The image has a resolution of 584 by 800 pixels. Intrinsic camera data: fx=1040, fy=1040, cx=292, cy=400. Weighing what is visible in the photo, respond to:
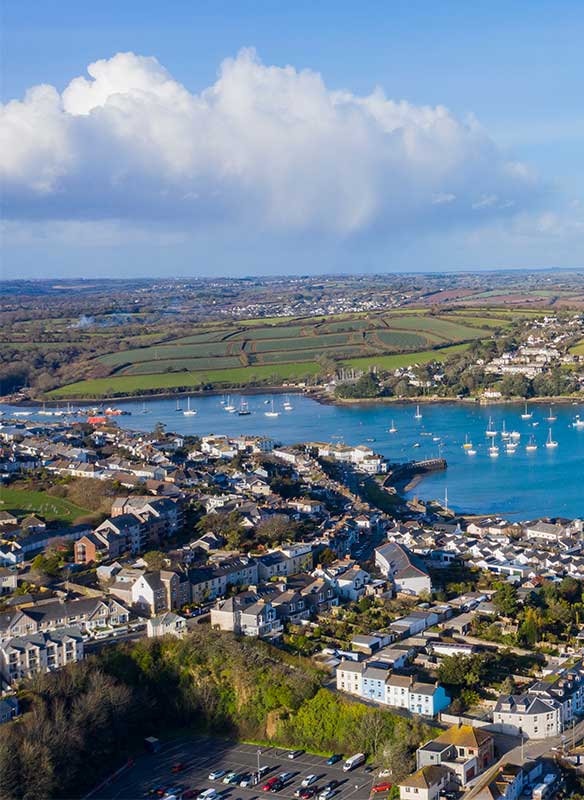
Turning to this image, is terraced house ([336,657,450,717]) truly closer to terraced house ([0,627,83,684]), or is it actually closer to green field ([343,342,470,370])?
terraced house ([0,627,83,684])

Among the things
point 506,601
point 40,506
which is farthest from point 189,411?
point 506,601

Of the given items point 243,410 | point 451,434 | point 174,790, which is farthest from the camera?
point 243,410

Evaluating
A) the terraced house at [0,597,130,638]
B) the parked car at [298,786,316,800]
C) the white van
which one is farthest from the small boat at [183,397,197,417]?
the parked car at [298,786,316,800]

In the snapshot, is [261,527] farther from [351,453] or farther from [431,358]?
[431,358]

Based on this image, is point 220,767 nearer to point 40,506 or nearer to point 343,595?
point 343,595

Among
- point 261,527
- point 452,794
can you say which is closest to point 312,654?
point 452,794

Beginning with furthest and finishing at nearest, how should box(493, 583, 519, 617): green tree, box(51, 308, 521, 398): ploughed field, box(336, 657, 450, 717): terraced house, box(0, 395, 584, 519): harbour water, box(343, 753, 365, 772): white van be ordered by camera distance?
1. box(51, 308, 521, 398): ploughed field
2. box(0, 395, 584, 519): harbour water
3. box(493, 583, 519, 617): green tree
4. box(336, 657, 450, 717): terraced house
5. box(343, 753, 365, 772): white van
